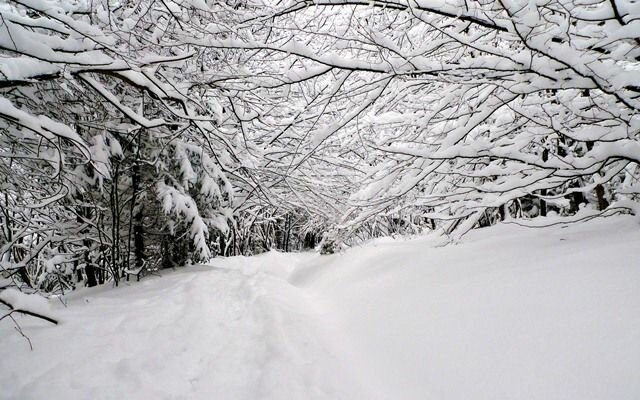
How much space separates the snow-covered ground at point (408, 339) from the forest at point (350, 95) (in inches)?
22.9

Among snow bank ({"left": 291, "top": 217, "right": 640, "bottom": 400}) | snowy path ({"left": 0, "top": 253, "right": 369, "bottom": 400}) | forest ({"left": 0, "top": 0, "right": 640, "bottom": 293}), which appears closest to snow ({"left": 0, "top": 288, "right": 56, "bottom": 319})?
snowy path ({"left": 0, "top": 253, "right": 369, "bottom": 400})

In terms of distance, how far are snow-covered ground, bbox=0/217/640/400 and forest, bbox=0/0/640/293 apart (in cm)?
58

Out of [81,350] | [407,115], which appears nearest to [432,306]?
[407,115]

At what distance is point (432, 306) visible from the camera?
274cm

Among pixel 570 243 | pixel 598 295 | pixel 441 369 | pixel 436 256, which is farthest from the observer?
pixel 436 256

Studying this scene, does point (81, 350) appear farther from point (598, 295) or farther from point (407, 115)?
point (407, 115)

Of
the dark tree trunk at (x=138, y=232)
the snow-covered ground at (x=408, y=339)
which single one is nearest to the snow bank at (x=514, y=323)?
the snow-covered ground at (x=408, y=339)

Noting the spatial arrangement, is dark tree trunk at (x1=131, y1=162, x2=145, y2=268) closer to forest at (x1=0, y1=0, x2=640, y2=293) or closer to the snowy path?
forest at (x1=0, y1=0, x2=640, y2=293)

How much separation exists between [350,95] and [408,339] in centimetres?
189

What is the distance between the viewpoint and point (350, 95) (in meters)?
2.85

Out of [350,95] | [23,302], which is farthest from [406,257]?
[23,302]

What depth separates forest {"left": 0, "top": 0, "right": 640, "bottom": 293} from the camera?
216 centimetres

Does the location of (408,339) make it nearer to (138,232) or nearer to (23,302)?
(23,302)

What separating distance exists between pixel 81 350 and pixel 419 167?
2.88 meters
